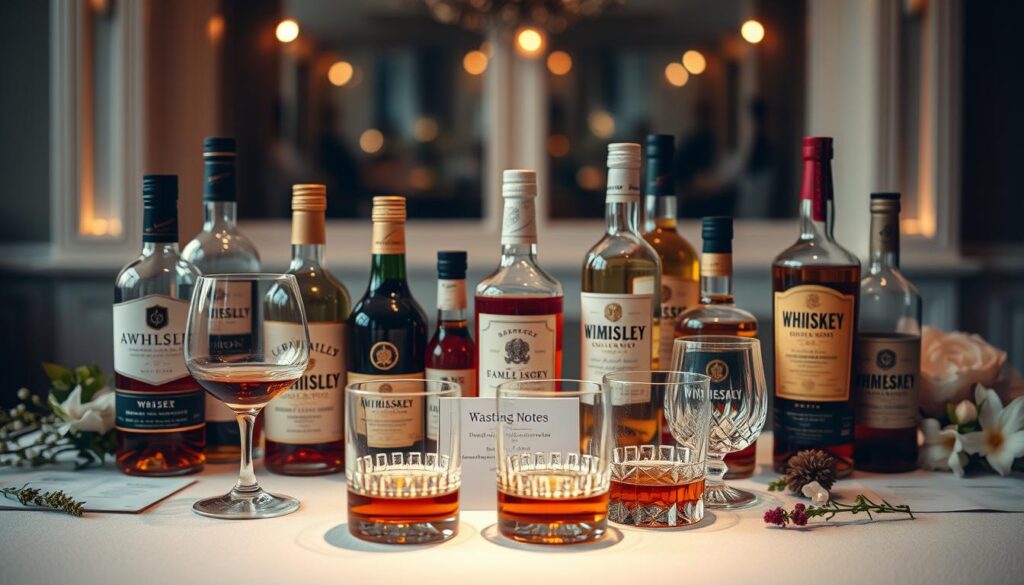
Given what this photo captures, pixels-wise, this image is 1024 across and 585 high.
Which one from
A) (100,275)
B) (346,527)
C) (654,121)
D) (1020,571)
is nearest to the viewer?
(1020,571)

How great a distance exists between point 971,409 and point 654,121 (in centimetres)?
236

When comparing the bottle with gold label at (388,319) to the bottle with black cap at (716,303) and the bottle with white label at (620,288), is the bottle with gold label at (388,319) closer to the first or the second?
the bottle with white label at (620,288)

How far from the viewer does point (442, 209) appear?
3.47 meters

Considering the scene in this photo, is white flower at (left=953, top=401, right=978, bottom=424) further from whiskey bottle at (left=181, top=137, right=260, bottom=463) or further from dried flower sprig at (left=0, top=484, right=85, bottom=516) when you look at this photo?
dried flower sprig at (left=0, top=484, right=85, bottom=516)

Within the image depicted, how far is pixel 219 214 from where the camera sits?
1.22 m

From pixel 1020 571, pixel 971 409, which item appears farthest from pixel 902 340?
pixel 1020 571

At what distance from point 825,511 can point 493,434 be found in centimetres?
33

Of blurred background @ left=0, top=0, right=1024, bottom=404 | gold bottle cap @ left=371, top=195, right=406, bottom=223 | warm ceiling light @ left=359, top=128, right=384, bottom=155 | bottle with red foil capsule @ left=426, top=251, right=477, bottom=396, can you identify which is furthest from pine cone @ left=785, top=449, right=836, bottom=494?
warm ceiling light @ left=359, top=128, right=384, bottom=155

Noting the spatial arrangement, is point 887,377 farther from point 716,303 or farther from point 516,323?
point 516,323

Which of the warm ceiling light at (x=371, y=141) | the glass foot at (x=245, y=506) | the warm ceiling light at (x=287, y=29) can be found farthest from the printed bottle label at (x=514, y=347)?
the warm ceiling light at (x=287, y=29)

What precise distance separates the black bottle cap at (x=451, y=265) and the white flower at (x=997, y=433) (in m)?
0.62

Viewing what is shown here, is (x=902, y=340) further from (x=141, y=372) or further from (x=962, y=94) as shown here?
(x=962, y=94)

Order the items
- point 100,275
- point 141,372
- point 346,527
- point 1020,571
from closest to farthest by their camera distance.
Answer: point 1020,571
point 346,527
point 141,372
point 100,275

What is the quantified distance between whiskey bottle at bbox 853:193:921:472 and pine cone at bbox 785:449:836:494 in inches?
5.8
